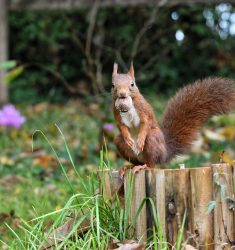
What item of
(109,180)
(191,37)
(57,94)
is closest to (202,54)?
(191,37)

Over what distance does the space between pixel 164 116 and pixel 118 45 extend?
5921 mm

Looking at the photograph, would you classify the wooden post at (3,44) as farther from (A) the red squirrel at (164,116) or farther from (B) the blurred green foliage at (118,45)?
(A) the red squirrel at (164,116)

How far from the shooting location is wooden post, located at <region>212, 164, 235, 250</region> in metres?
2.51

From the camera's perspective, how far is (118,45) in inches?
345

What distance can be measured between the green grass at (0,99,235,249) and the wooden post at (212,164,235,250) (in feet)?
0.69

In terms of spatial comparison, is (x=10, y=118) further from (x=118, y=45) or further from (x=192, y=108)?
(x=118, y=45)

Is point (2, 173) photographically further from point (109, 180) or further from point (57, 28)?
point (57, 28)

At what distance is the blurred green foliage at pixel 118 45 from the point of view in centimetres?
866

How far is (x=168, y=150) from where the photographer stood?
2.79 m

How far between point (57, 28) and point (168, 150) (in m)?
6.15

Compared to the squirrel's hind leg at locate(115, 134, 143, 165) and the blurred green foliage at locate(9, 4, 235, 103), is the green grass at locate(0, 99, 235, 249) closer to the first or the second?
the squirrel's hind leg at locate(115, 134, 143, 165)

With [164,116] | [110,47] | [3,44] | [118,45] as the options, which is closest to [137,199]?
[164,116]

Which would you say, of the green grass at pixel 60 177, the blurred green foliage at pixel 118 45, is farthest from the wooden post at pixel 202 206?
the blurred green foliage at pixel 118 45

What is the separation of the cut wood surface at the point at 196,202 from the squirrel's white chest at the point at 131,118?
0.57 feet
